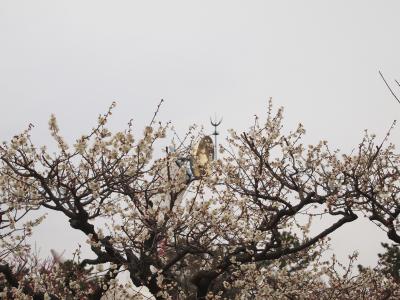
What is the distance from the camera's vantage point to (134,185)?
25.9 feet

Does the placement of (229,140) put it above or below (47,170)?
above

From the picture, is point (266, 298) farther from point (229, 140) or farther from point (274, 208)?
point (229, 140)

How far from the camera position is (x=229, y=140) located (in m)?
9.37

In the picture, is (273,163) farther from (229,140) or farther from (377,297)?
(377,297)

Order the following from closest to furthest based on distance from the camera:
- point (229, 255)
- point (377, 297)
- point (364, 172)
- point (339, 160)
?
1. point (229, 255)
2. point (364, 172)
3. point (339, 160)
4. point (377, 297)

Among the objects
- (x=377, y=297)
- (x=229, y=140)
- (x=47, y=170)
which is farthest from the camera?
(x=377, y=297)

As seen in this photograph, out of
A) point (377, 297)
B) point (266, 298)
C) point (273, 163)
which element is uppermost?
point (273, 163)

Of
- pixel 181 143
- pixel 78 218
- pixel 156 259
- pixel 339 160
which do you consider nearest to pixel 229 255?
pixel 156 259

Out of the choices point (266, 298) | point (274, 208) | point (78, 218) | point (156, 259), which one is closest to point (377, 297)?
point (266, 298)

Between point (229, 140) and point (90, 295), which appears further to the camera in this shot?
point (229, 140)

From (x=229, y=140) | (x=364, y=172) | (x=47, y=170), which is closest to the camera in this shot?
(x=47, y=170)

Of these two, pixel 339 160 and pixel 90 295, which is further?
pixel 339 160

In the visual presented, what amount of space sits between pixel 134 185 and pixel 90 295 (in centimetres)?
222

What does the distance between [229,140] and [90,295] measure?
4.52 meters
